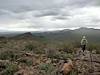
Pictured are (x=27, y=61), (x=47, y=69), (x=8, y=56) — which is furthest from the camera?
(x=8, y=56)

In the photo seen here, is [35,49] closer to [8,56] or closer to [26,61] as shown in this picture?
[8,56]

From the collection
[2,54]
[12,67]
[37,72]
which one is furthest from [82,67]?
[2,54]

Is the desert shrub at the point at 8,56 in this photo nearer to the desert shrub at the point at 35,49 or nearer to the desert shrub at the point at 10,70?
the desert shrub at the point at 10,70

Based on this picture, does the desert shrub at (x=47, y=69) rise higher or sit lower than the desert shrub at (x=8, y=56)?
lower

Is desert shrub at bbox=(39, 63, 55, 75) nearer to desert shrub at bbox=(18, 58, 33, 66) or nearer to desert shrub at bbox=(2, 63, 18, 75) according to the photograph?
desert shrub at bbox=(2, 63, 18, 75)

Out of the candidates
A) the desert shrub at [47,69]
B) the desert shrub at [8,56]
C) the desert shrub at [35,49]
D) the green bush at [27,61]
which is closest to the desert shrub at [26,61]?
the green bush at [27,61]

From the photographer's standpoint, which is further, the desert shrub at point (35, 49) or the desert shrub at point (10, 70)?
the desert shrub at point (35, 49)

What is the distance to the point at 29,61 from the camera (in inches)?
666

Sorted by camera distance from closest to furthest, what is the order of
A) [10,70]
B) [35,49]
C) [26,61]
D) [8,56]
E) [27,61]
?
[10,70] → [27,61] → [26,61] → [8,56] → [35,49]

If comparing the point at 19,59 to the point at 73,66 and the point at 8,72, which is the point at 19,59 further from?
the point at 73,66

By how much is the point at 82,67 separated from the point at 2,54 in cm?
685

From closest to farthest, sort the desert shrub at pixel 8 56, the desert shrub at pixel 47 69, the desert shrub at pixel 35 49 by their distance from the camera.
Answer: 1. the desert shrub at pixel 47 69
2. the desert shrub at pixel 8 56
3. the desert shrub at pixel 35 49

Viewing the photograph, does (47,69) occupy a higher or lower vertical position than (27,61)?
lower

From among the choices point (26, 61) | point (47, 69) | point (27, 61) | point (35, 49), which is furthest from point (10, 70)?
point (35, 49)
